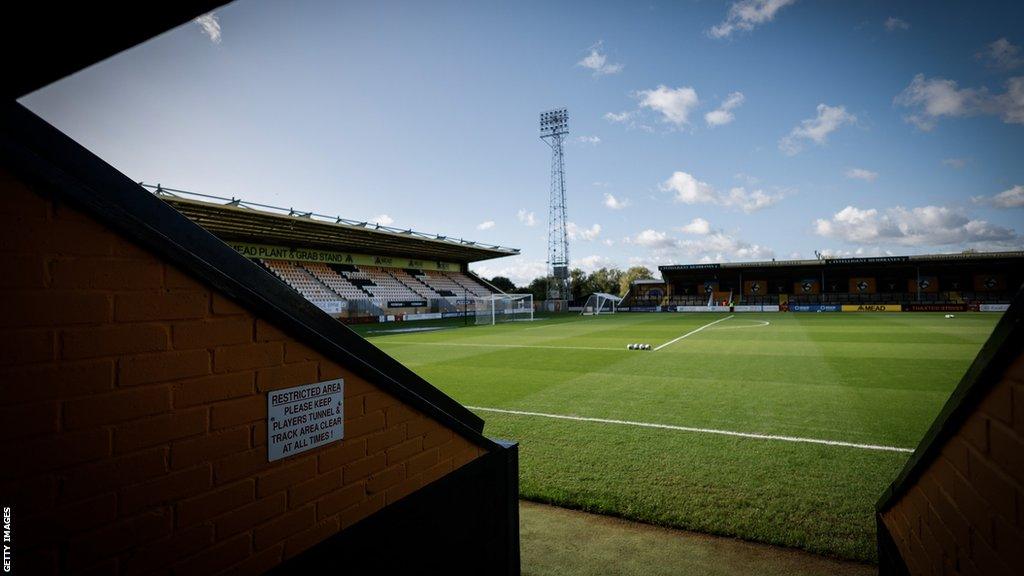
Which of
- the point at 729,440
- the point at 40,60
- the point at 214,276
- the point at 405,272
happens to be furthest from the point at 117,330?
the point at 405,272

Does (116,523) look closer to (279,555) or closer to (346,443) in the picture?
(279,555)

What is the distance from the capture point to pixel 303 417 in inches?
72.9

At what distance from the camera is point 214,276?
1560mm

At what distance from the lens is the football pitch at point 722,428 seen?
3930 millimetres

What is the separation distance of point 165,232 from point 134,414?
57cm

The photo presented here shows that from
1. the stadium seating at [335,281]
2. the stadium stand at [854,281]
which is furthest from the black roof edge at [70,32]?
the stadium stand at [854,281]

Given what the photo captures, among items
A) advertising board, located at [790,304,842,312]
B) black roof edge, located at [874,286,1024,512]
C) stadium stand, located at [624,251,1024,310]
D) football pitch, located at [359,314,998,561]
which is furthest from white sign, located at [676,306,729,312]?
black roof edge, located at [874,286,1024,512]

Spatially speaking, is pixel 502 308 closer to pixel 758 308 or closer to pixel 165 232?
pixel 758 308

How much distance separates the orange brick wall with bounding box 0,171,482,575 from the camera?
45.6 inches

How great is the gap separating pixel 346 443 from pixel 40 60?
1.61 m

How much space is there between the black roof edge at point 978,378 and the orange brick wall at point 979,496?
22 millimetres

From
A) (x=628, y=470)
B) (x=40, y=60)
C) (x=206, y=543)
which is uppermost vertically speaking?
(x=40, y=60)

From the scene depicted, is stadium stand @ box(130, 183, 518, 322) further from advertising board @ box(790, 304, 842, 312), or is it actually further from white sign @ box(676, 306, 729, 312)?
advertising board @ box(790, 304, 842, 312)

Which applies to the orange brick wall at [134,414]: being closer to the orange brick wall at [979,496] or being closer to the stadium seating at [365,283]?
the orange brick wall at [979,496]
